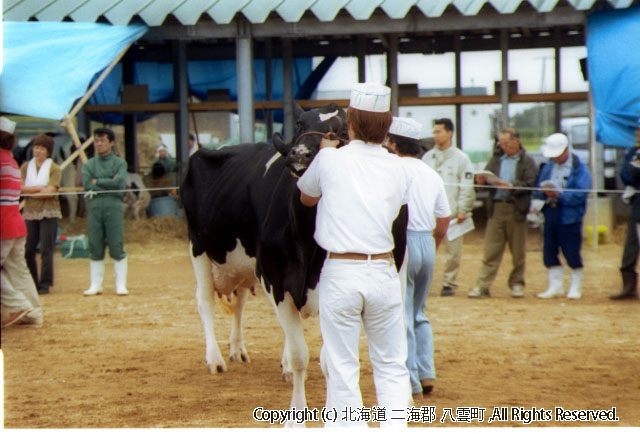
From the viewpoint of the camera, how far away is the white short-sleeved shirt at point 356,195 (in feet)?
12.2

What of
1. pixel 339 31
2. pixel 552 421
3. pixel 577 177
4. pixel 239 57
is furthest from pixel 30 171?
pixel 552 421

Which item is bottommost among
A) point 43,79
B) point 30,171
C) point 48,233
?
point 48,233

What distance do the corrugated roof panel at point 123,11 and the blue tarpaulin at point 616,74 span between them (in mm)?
4821

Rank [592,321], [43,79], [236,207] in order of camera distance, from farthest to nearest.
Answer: [43,79]
[592,321]
[236,207]

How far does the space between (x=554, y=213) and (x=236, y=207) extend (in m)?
4.18

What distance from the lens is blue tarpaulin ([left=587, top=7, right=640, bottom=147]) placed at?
9984mm

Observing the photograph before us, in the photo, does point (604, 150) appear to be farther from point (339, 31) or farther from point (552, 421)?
point (552, 421)

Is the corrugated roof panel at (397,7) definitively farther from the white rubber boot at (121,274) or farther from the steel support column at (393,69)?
the white rubber boot at (121,274)

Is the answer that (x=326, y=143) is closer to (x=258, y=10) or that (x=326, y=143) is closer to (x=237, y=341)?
(x=237, y=341)

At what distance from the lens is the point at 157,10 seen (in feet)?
33.7

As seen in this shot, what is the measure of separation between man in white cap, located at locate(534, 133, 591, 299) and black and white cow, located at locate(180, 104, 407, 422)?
146 inches

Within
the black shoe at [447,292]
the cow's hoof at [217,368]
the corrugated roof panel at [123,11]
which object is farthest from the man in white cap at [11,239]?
the black shoe at [447,292]

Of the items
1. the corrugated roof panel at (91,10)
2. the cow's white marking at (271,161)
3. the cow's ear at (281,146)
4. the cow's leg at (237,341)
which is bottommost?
the cow's leg at (237,341)

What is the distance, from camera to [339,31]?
10.8 m
